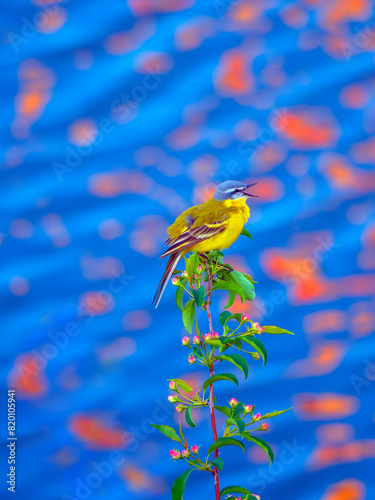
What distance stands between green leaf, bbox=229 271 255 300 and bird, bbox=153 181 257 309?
0.14m

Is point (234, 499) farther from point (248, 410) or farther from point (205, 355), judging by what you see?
point (205, 355)

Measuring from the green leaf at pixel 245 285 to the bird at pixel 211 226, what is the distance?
14 cm

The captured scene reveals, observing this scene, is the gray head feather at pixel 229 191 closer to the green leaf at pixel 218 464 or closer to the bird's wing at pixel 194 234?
the bird's wing at pixel 194 234

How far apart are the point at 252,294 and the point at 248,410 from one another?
25cm

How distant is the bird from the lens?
→ 4.46 feet

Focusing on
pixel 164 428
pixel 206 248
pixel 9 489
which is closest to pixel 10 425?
pixel 9 489

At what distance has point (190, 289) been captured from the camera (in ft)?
4.05

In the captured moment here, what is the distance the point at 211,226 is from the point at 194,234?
0.14ft

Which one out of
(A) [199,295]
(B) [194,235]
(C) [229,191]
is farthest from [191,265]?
(C) [229,191]

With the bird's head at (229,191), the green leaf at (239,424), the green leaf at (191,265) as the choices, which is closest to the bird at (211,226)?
the bird's head at (229,191)

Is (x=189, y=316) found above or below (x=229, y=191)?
below

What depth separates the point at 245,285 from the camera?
120 cm

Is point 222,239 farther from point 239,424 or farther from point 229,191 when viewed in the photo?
point 239,424

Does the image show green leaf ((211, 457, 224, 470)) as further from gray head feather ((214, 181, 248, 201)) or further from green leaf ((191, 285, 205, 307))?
gray head feather ((214, 181, 248, 201))
